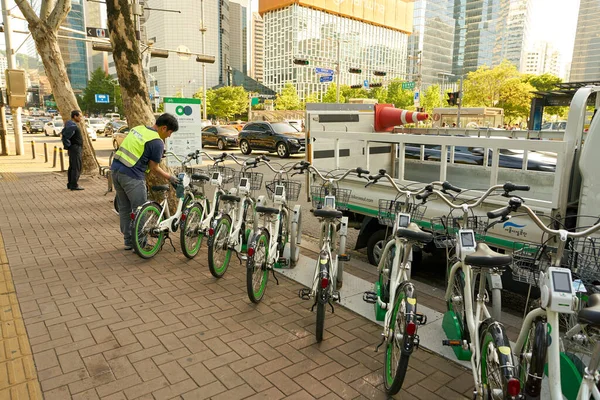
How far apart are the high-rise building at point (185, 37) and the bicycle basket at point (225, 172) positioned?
83.2 meters

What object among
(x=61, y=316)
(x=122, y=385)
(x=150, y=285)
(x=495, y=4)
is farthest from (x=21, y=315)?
(x=495, y=4)

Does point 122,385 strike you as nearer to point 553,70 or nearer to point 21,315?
point 21,315

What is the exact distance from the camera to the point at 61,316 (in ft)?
13.5

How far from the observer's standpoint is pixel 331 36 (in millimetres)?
93125

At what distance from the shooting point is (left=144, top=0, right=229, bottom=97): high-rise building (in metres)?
94.1

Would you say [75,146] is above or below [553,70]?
below

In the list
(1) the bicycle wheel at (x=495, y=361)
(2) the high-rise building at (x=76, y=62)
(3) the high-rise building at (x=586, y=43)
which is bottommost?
(1) the bicycle wheel at (x=495, y=361)

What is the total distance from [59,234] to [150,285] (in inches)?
117

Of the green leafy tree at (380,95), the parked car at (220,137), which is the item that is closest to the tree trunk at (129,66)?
the parked car at (220,137)

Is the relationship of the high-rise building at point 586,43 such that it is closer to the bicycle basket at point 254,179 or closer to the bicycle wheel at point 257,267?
the bicycle basket at point 254,179

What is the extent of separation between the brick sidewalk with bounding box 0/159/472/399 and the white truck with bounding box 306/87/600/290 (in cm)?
153

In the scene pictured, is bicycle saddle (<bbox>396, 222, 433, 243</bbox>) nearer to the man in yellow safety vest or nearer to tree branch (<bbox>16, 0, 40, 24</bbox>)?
the man in yellow safety vest

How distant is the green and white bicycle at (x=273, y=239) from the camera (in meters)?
4.29

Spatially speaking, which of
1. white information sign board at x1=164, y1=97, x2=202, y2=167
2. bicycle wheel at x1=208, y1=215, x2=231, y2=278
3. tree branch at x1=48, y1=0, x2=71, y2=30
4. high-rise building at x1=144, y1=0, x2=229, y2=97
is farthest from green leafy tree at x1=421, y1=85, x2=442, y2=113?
bicycle wheel at x1=208, y1=215, x2=231, y2=278
